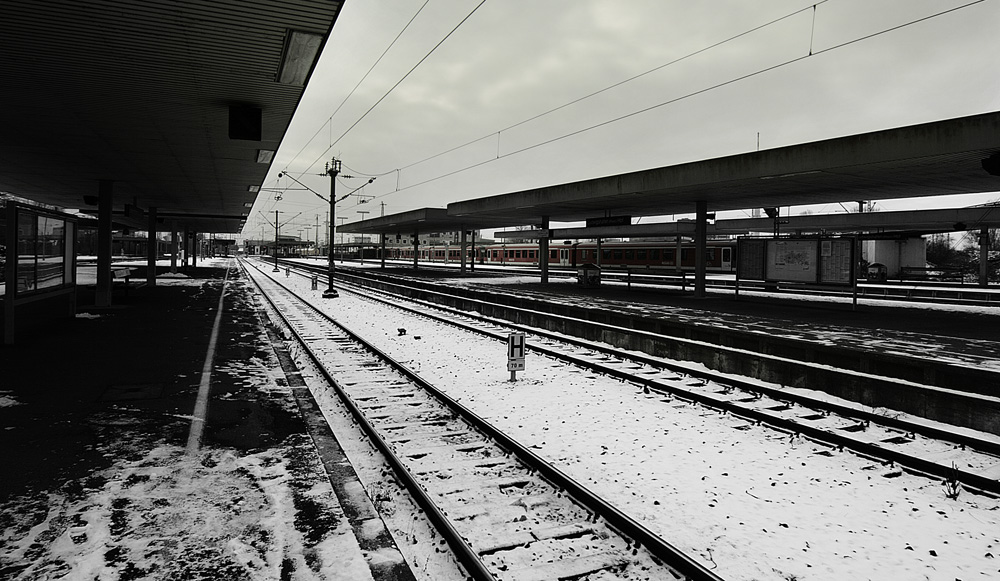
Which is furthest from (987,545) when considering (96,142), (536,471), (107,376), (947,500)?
(96,142)

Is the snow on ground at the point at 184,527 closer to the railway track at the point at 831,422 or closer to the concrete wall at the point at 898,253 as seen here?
the railway track at the point at 831,422

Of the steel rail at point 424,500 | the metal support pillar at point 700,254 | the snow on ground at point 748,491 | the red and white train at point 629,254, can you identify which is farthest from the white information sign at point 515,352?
the red and white train at point 629,254

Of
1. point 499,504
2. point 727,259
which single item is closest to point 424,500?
point 499,504

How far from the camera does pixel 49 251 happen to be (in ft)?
44.5

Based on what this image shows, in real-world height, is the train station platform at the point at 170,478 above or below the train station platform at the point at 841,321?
below

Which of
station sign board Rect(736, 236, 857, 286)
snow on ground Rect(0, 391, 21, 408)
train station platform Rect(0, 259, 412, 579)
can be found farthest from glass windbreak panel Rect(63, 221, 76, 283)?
station sign board Rect(736, 236, 857, 286)

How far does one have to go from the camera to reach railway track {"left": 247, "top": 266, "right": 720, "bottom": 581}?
3758 millimetres

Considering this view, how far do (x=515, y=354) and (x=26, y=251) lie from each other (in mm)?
11186

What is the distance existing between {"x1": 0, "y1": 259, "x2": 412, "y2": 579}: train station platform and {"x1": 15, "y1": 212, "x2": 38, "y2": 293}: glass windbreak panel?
2650 mm

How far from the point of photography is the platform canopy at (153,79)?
21.4ft

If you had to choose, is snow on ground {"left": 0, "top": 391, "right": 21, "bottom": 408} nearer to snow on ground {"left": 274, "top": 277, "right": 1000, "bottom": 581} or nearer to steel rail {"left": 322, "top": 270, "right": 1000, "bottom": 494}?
snow on ground {"left": 274, "top": 277, "right": 1000, "bottom": 581}

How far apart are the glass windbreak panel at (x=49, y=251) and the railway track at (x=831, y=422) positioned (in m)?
12.3

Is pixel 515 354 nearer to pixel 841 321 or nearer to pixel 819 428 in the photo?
A: pixel 819 428

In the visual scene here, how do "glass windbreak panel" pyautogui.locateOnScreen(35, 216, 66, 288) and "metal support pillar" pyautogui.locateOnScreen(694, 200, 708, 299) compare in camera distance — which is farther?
"metal support pillar" pyautogui.locateOnScreen(694, 200, 708, 299)
